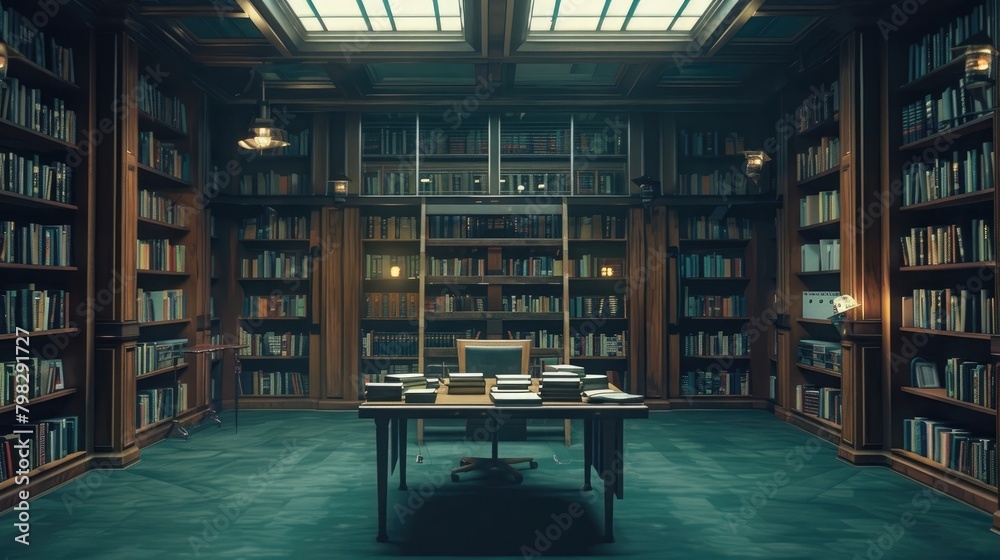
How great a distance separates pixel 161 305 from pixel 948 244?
6.30 m

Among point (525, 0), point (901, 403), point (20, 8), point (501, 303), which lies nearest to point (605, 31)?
point (525, 0)

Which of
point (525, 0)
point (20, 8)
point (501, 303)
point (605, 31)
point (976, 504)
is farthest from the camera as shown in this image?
point (501, 303)

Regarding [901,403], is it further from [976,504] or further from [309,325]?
[309,325]

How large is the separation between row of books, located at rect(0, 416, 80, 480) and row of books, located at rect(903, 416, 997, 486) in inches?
229

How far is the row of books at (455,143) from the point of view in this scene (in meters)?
8.23

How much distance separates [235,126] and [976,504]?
7.77 m

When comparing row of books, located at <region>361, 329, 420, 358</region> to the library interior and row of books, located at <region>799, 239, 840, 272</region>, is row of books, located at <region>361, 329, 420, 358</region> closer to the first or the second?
the library interior

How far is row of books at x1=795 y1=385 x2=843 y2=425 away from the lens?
6426 mm

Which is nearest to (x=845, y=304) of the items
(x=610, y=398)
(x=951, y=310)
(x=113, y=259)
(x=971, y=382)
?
(x=951, y=310)

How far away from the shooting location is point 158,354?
643 cm

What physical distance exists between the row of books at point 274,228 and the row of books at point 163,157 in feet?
3.74

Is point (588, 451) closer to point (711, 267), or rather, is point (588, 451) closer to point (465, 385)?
point (465, 385)

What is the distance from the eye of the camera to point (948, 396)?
4883 mm

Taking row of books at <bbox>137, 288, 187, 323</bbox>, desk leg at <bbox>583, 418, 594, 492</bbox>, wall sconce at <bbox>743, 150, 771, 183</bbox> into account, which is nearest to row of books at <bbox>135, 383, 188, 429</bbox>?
row of books at <bbox>137, 288, 187, 323</bbox>
